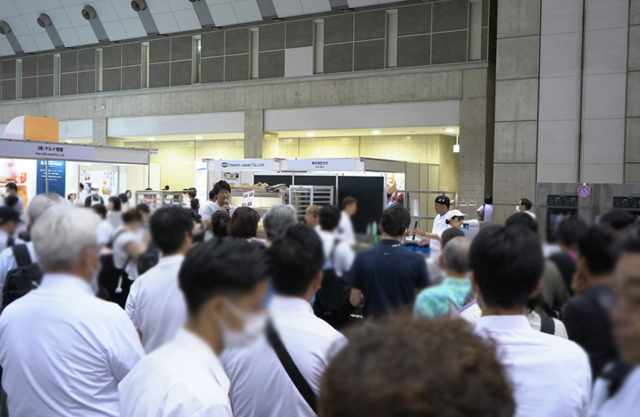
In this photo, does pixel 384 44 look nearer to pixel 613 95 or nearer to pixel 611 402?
pixel 613 95

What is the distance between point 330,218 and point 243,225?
1.25 m

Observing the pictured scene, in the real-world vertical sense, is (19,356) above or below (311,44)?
below

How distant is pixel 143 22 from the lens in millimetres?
24656

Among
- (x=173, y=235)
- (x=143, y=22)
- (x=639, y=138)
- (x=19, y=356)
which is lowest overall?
(x=19, y=356)

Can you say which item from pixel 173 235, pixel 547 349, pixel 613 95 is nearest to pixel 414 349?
pixel 173 235

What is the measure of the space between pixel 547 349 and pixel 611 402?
3.93 feet

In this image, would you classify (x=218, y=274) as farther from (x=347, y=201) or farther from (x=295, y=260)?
(x=347, y=201)

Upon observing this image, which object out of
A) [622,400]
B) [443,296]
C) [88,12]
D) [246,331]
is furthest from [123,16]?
[622,400]

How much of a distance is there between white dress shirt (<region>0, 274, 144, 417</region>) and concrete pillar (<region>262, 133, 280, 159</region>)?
22394mm

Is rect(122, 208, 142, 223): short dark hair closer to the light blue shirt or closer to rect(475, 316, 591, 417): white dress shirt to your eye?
the light blue shirt

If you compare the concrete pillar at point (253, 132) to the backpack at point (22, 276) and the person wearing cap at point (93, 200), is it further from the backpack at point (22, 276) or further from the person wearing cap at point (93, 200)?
the person wearing cap at point (93, 200)

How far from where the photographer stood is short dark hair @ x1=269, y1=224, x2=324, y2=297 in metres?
1.12

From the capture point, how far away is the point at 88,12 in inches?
963

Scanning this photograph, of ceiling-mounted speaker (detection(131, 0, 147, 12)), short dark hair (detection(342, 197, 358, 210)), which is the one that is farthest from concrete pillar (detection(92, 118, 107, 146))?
short dark hair (detection(342, 197, 358, 210))
